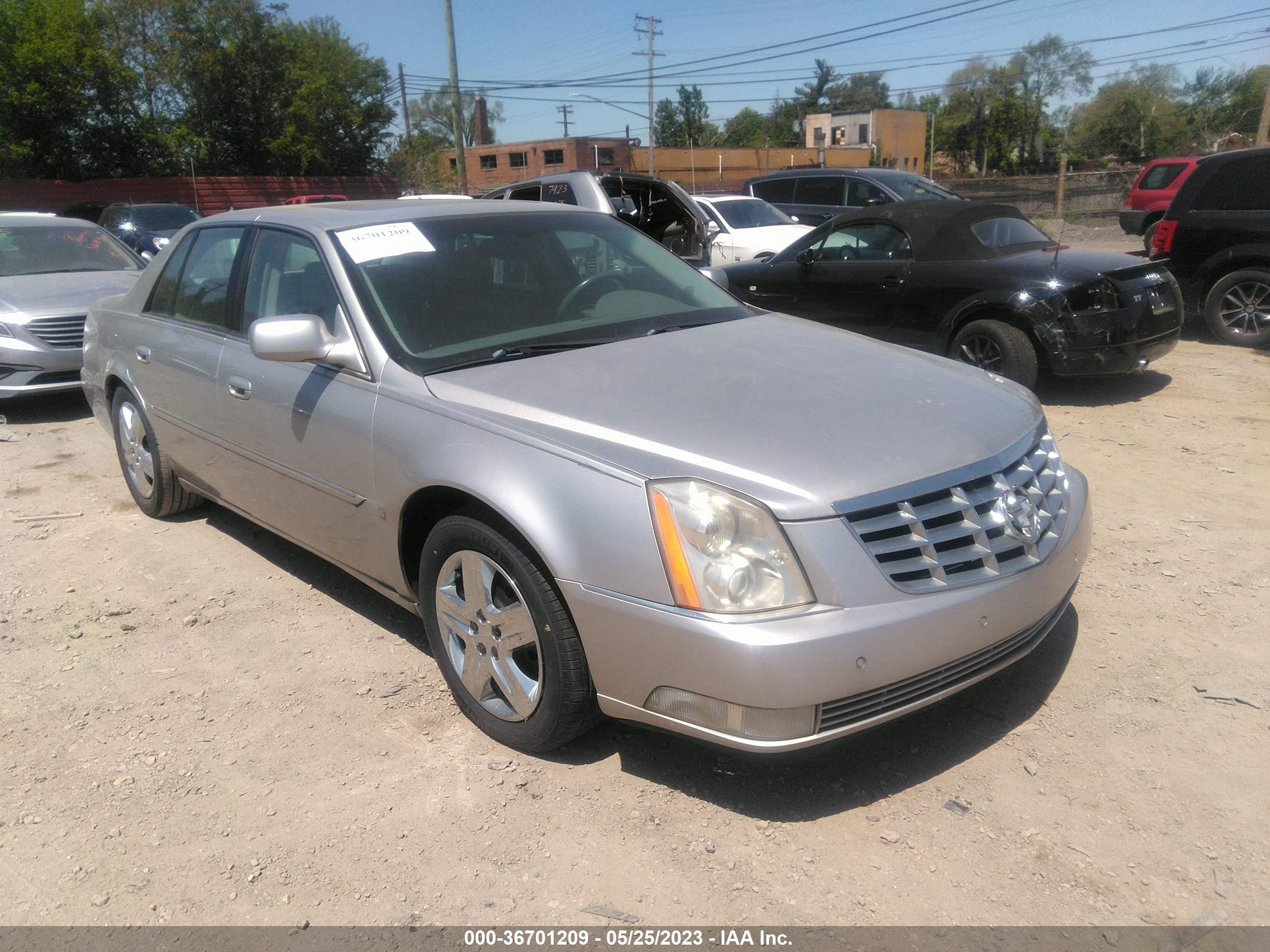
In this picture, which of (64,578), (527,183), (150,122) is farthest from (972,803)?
(150,122)

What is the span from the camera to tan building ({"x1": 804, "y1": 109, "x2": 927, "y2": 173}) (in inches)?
Result: 2820

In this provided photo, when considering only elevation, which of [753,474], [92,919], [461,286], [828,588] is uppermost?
[461,286]

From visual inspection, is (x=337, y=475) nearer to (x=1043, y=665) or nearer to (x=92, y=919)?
(x=92, y=919)

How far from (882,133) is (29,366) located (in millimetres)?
72649

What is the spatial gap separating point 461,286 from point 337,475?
0.82 m

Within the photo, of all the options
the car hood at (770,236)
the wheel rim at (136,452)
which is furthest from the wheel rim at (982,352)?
the car hood at (770,236)

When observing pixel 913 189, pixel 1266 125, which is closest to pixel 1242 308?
pixel 913 189

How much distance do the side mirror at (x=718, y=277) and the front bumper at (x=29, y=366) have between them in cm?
527

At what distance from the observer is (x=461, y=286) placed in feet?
11.9

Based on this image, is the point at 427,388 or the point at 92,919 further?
the point at 427,388

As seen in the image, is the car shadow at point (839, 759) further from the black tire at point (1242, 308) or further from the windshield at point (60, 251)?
the windshield at point (60, 251)

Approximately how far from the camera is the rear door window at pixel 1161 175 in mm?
17859

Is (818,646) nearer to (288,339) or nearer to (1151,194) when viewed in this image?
(288,339)

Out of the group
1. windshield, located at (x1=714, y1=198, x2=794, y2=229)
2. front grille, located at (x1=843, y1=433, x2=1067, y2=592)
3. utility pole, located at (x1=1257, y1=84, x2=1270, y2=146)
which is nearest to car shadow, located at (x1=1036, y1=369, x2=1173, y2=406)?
front grille, located at (x1=843, y1=433, x2=1067, y2=592)
